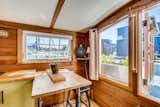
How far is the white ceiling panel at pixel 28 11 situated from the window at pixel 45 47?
14.0 inches

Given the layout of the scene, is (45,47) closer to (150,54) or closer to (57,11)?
(57,11)

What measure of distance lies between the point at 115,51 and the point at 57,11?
149 centimetres

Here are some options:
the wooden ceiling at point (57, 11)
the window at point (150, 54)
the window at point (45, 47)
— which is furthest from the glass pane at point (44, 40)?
the window at point (150, 54)

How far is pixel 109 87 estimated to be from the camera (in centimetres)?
245

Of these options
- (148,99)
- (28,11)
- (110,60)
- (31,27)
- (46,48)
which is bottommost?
(148,99)

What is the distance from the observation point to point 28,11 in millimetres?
2014

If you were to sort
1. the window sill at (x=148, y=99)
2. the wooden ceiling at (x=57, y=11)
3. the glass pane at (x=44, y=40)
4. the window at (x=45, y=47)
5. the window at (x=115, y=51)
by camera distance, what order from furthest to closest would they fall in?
the glass pane at (x=44, y=40) < the window at (x=45, y=47) < the window at (x=115, y=51) < the wooden ceiling at (x=57, y=11) < the window sill at (x=148, y=99)

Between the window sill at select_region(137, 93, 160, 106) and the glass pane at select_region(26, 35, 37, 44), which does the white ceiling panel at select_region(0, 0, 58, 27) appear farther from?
the window sill at select_region(137, 93, 160, 106)

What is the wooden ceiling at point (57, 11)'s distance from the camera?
181 cm

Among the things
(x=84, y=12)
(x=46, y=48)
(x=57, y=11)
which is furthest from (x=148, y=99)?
(x=46, y=48)

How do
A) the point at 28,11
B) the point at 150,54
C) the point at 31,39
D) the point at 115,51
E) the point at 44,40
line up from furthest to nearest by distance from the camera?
→ 1. the point at 44,40
2. the point at 31,39
3. the point at 115,51
4. the point at 28,11
5. the point at 150,54

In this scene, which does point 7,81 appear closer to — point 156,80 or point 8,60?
point 8,60

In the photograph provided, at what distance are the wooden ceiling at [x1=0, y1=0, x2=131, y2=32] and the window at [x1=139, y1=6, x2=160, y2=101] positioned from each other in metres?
0.53

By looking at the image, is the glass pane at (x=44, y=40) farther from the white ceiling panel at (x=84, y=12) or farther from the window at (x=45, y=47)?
the white ceiling panel at (x=84, y=12)
